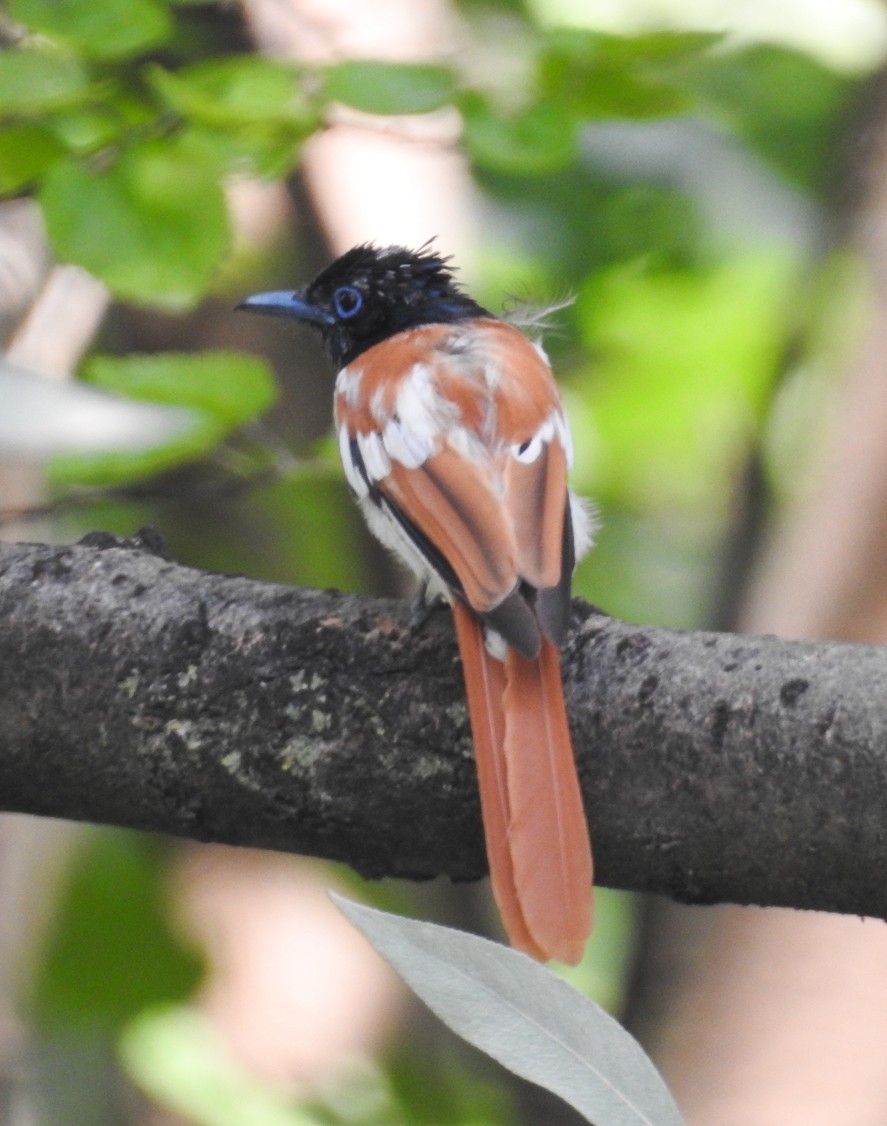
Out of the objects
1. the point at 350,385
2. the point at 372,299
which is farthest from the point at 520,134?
the point at 372,299

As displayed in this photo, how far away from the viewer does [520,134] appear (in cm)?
237

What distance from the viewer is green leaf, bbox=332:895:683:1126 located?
1.39 m

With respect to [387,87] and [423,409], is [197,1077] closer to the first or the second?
[423,409]

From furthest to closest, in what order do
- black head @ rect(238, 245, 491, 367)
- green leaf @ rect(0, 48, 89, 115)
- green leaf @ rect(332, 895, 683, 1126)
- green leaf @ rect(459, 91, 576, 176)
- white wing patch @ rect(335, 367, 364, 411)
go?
1. black head @ rect(238, 245, 491, 367)
2. white wing patch @ rect(335, 367, 364, 411)
3. green leaf @ rect(459, 91, 576, 176)
4. green leaf @ rect(0, 48, 89, 115)
5. green leaf @ rect(332, 895, 683, 1126)

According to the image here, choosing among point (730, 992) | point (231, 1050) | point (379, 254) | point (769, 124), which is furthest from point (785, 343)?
point (231, 1050)

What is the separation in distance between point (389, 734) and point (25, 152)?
3.83ft

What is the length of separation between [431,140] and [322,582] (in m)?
2.05

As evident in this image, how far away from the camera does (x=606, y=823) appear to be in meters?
1.75

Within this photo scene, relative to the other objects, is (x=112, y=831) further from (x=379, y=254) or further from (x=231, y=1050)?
(x=379, y=254)

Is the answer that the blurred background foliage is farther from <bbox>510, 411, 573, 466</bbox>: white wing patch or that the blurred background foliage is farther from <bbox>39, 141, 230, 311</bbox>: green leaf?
<bbox>510, 411, 573, 466</bbox>: white wing patch

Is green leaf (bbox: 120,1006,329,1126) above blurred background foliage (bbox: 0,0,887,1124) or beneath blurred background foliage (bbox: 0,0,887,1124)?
beneath

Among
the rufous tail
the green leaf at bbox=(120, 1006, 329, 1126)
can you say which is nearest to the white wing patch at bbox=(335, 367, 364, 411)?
the rufous tail

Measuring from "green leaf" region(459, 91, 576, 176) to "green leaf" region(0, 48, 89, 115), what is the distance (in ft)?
2.04

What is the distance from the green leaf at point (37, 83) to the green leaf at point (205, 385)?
0.50 meters
